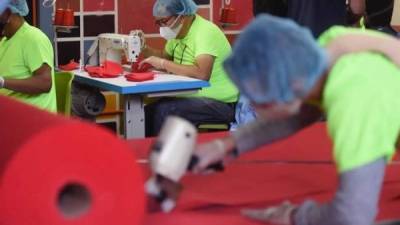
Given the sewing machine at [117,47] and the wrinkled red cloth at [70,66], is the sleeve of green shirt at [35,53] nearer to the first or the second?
the sewing machine at [117,47]

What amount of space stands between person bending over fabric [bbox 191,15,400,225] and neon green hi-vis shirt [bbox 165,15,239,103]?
2.43 m

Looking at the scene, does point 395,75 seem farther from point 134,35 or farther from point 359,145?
point 134,35

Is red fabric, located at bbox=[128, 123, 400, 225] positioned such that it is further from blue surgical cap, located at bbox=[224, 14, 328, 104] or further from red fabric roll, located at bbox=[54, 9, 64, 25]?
red fabric roll, located at bbox=[54, 9, 64, 25]

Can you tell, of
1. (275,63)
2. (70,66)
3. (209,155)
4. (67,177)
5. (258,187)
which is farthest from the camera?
(70,66)

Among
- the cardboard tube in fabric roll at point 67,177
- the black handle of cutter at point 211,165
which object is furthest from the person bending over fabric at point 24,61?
the cardboard tube in fabric roll at point 67,177

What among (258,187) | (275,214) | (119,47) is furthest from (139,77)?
(275,214)

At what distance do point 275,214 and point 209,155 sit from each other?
0.72 feet

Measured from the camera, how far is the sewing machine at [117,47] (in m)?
3.89

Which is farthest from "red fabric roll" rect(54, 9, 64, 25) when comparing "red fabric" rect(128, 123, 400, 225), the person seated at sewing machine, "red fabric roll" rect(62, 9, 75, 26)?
"red fabric" rect(128, 123, 400, 225)

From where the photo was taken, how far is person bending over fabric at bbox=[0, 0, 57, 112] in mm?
3064

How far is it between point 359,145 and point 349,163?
4cm

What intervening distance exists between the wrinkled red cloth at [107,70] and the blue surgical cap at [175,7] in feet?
1.26

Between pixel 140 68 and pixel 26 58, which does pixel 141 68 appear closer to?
pixel 140 68

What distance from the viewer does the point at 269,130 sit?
175cm
